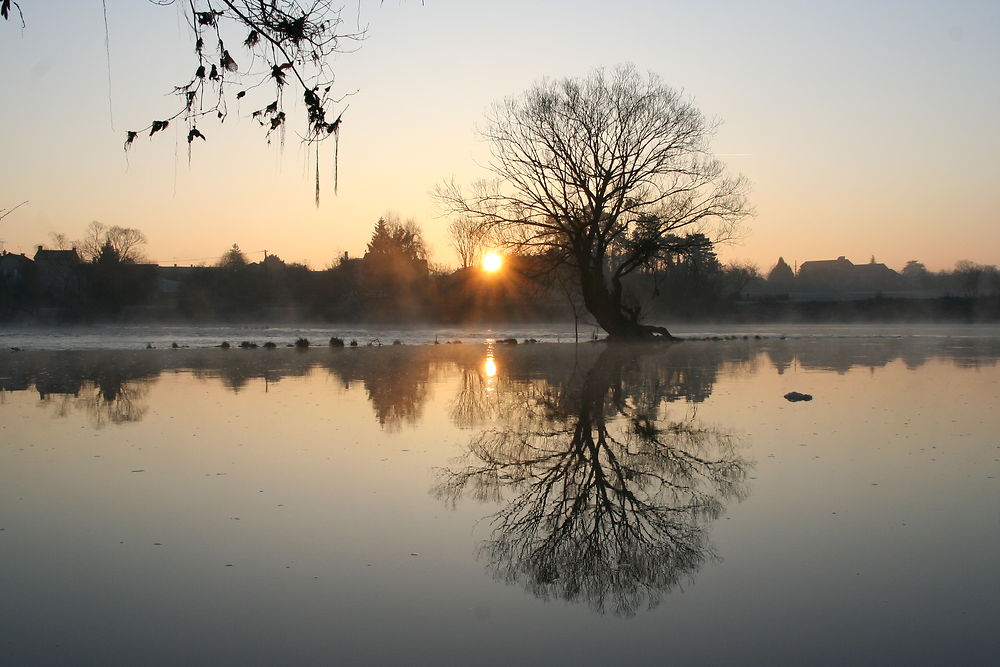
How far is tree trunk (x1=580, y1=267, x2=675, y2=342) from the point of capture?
3350 centimetres

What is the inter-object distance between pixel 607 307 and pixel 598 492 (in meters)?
27.1

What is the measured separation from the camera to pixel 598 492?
7016 millimetres

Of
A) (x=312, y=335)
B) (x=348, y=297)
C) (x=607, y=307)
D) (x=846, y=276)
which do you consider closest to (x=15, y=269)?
(x=348, y=297)

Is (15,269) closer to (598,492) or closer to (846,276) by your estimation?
(598,492)

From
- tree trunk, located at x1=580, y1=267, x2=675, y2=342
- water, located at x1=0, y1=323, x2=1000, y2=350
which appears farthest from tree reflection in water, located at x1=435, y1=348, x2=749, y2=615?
water, located at x1=0, y1=323, x2=1000, y2=350

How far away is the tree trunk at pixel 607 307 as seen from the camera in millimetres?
33500

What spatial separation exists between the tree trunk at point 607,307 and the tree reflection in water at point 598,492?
21.0 meters

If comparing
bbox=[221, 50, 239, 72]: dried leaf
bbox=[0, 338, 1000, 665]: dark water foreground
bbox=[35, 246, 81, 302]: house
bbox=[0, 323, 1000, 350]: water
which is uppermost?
bbox=[35, 246, 81, 302]: house

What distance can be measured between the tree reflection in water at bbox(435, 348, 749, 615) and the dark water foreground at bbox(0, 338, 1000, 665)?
0.09 feet

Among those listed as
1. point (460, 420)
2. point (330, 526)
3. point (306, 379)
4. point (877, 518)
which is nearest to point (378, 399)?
point (460, 420)

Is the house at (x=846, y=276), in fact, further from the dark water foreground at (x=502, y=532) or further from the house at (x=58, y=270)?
the dark water foreground at (x=502, y=532)

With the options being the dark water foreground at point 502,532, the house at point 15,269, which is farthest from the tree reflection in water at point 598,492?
the house at point 15,269

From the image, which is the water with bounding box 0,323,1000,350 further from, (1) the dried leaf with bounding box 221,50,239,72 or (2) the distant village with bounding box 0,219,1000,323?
(1) the dried leaf with bounding box 221,50,239,72

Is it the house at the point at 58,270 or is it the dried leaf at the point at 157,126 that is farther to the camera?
the house at the point at 58,270
